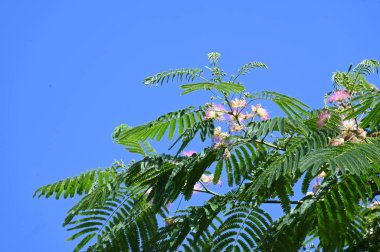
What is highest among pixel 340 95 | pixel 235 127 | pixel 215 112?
pixel 215 112

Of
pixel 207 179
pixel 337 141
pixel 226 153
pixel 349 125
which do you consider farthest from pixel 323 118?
pixel 207 179

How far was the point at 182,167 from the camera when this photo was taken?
3.98 m

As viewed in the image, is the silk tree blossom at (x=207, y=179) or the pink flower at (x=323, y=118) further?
the silk tree blossom at (x=207, y=179)

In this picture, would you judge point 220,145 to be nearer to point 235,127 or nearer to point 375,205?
point 235,127

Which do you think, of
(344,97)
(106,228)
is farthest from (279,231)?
(106,228)

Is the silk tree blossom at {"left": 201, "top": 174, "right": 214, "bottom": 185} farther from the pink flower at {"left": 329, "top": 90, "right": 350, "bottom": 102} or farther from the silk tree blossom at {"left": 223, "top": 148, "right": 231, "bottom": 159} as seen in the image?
the pink flower at {"left": 329, "top": 90, "right": 350, "bottom": 102}

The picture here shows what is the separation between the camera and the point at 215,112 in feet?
14.2

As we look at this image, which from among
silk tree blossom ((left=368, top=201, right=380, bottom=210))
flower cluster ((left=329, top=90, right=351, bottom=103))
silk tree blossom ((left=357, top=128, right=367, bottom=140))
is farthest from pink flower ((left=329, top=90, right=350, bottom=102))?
silk tree blossom ((left=368, top=201, right=380, bottom=210))

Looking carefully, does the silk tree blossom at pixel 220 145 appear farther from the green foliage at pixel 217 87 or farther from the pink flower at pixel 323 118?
the pink flower at pixel 323 118

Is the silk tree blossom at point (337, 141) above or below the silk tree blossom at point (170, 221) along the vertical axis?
below

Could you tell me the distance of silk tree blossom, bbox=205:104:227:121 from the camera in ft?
14.1

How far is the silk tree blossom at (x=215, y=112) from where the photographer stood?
4289mm

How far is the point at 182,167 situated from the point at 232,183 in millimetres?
345

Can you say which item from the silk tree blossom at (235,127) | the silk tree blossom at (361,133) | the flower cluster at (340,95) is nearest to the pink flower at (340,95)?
the flower cluster at (340,95)
